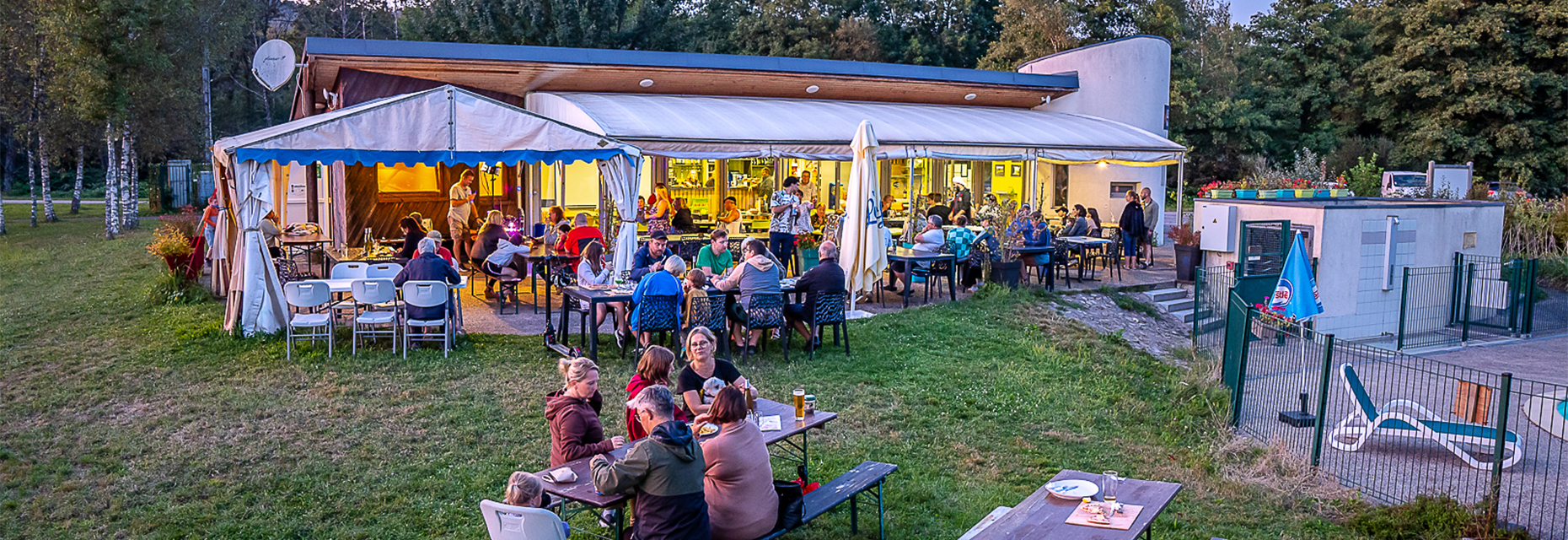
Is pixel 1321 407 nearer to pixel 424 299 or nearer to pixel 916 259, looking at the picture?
pixel 916 259

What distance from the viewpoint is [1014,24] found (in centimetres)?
3209

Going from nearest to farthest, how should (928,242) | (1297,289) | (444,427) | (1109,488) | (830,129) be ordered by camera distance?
1. (1109,488)
2. (444,427)
3. (1297,289)
4. (928,242)
5. (830,129)

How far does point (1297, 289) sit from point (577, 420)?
34.5 feet

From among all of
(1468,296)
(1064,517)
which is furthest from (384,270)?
(1468,296)

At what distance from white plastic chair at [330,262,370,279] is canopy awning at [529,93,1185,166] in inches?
168

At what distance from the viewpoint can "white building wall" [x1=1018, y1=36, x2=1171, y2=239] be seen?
20.7 m

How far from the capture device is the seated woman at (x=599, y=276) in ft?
32.1

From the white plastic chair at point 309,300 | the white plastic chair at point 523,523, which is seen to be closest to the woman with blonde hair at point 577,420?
the white plastic chair at point 523,523

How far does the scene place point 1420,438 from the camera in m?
7.94

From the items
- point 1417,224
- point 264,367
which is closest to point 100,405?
point 264,367

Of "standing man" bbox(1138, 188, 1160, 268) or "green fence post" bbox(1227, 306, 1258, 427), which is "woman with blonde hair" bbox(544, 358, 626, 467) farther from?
"standing man" bbox(1138, 188, 1160, 268)

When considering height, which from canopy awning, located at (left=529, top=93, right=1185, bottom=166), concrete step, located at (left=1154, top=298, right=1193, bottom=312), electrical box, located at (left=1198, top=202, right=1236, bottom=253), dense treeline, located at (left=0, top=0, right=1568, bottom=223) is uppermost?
dense treeline, located at (left=0, top=0, right=1568, bottom=223)

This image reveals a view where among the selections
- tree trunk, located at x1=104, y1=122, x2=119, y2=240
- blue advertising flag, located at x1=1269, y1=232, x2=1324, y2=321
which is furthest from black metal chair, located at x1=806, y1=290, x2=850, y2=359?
tree trunk, located at x1=104, y1=122, x2=119, y2=240

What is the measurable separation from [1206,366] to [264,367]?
838 centimetres
